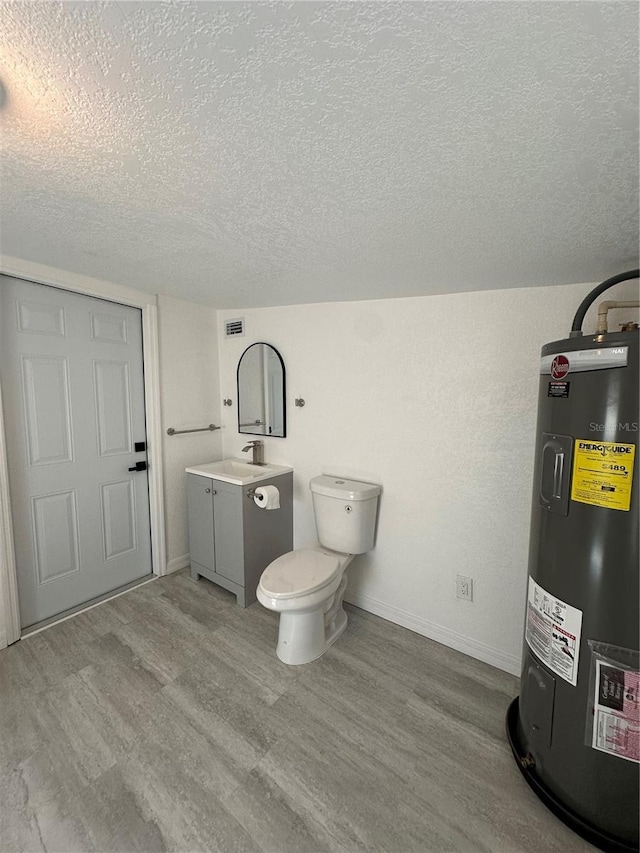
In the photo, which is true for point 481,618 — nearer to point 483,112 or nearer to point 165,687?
point 165,687

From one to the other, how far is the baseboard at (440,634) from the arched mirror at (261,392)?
4.12 feet

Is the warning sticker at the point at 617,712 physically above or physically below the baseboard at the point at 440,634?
above

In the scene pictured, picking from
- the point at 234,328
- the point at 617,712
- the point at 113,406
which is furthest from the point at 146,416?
the point at 617,712

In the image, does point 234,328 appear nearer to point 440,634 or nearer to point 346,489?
point 346,489

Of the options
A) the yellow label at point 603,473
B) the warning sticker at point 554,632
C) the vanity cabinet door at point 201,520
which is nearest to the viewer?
the yellow label at point 603,473

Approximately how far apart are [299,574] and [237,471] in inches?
43.2

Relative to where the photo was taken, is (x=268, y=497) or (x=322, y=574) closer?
(x=322, y=574)

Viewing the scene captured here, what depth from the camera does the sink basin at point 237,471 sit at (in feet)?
7.48

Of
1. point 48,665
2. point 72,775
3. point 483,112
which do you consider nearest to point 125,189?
point 483,112

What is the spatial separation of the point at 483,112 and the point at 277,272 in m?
1.19

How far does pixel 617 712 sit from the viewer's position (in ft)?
3.45

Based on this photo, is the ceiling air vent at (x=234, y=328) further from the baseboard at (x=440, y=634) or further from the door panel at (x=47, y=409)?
the baseboard at (x=440, y=634)

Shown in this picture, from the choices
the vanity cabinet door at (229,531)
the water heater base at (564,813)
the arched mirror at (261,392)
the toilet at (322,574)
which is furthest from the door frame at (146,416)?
the water heater base at (564,813)

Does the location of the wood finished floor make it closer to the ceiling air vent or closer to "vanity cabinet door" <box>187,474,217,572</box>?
"vanity cabinet door" <box>187,474,217,572</box>
